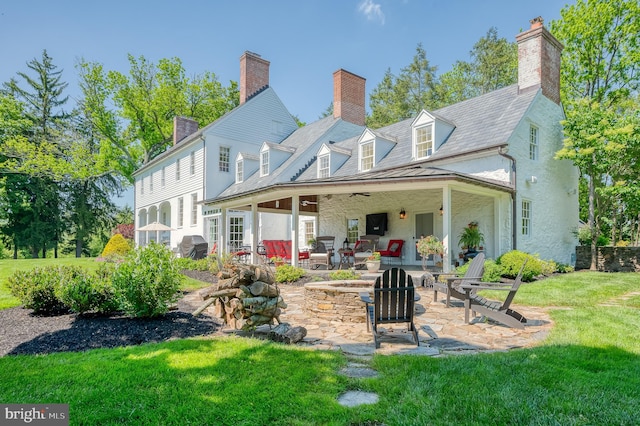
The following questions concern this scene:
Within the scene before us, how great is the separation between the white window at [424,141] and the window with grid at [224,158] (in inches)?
457

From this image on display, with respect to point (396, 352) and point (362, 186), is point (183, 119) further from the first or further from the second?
point (396, 352)

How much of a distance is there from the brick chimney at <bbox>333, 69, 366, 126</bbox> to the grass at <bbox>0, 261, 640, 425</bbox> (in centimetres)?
1673

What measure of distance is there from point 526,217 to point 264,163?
40.4 feet

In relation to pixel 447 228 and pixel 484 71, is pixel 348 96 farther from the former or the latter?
pixel 484 71

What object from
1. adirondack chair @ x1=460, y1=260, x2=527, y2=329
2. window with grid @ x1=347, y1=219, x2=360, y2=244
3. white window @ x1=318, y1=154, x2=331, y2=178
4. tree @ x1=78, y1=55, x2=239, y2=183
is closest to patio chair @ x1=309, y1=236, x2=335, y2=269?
window with grid @ x1=347, y1=219, x2=360, y2=244

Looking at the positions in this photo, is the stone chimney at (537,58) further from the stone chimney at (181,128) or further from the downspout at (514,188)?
the stone chimney at (181,128)

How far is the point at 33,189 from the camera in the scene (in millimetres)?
28859

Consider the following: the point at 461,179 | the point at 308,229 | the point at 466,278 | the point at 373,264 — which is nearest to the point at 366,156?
the point at 308,229

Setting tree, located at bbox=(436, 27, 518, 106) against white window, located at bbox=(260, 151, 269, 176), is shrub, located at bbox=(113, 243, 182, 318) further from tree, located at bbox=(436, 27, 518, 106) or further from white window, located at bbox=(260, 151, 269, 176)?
tree, located at bbox=(436, 27, 518, 106)

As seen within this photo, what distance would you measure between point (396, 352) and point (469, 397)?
5.02ft

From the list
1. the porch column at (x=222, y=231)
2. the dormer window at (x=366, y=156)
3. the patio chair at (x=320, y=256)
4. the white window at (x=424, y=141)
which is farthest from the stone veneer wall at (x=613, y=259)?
the porch column at (x=222, y=231)

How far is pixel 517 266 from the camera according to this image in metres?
10.3

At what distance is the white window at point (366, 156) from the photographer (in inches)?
616

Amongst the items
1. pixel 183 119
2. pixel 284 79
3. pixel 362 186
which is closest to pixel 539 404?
pixel 362 186
